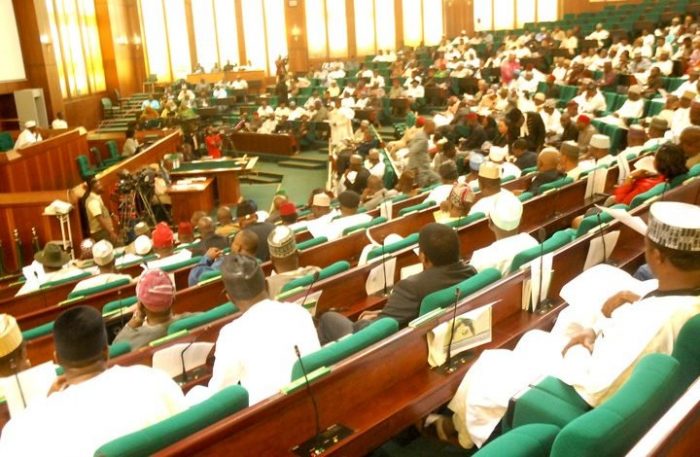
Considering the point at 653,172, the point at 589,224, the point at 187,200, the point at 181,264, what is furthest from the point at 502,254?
the point at 187,200

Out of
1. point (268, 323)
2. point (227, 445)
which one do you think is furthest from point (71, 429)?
point (268, 323)

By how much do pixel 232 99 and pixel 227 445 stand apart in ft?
56.6

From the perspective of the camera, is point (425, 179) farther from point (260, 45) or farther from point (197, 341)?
point (260, 45)

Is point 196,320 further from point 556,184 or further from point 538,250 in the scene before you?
point 556,184

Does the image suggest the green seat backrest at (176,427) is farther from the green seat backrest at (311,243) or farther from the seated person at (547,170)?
the seated person at (547,170)

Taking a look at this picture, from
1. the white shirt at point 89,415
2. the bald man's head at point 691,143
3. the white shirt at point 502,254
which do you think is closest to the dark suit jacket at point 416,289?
the white shirt at point 502,254

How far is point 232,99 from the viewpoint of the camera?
1842 centimetres

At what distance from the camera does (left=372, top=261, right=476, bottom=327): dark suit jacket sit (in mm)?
3031

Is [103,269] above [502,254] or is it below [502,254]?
below

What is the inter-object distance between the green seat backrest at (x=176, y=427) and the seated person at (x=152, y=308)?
1.22 meters

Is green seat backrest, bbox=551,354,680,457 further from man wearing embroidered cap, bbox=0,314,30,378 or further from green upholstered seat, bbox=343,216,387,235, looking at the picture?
green upholstered seat, bbox=343,216,387,235

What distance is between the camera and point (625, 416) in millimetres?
1498

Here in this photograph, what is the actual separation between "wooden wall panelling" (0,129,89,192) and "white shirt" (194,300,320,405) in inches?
329

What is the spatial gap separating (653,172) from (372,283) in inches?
102
